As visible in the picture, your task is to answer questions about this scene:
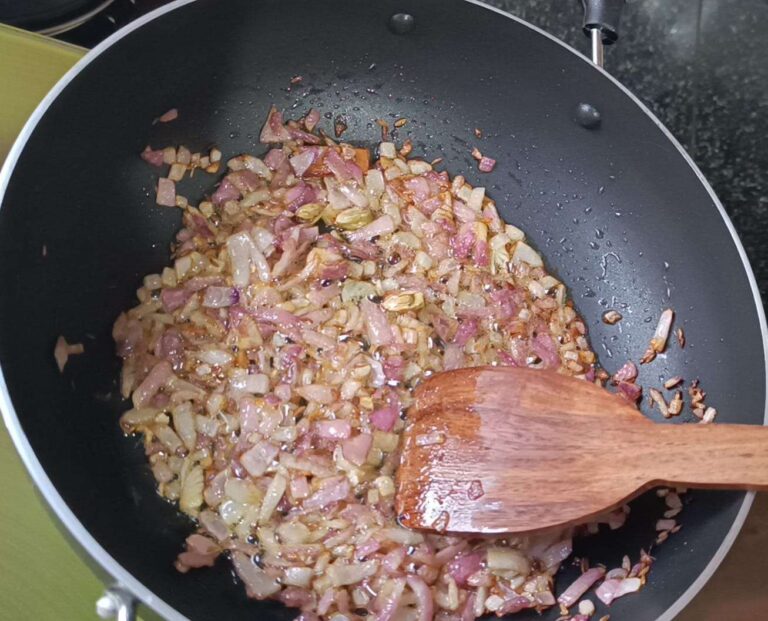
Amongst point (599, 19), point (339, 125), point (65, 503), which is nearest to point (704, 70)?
point (599, 19)

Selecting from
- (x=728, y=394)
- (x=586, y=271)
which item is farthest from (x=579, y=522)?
(x=586, y=271)

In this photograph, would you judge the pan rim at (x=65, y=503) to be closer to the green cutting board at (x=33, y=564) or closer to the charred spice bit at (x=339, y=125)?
the green cutting board at (x=33, y=564)

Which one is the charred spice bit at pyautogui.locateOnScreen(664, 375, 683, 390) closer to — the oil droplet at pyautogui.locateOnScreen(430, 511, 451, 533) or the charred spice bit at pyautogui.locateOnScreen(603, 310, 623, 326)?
the charred spice bit at pyautogui.locateOnScreen(603, 310, 623, 326)

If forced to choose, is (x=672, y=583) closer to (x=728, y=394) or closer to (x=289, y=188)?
(x=728, y=394)

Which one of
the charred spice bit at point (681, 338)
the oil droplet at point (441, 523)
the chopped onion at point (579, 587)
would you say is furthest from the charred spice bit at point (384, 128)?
the chopped onion at point (579, 587)

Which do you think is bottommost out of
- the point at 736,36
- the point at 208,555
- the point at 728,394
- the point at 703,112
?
the point at 208,555

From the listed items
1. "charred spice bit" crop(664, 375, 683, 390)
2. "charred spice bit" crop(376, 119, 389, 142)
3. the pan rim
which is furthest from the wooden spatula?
"charred spice bit" crop(376, 119, 389, 142)

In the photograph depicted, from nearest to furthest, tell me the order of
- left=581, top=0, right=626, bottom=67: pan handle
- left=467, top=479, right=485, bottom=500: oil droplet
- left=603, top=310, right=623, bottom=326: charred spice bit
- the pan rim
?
the pan rim
left=467, top=479, right=485, bottom=500: oil droplet
left=581, top=0, right=626, bottom=67: pan handle
left=603, top=310, right=623, bottom=326: charred spice bit
